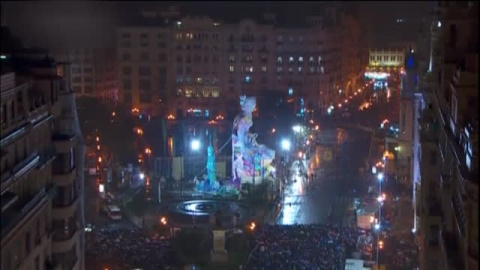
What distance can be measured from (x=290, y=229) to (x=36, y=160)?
5568 mm

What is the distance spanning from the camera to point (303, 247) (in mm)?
10172

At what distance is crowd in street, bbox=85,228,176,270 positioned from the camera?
9.43m

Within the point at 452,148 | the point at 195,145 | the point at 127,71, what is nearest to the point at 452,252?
the point at 452,148

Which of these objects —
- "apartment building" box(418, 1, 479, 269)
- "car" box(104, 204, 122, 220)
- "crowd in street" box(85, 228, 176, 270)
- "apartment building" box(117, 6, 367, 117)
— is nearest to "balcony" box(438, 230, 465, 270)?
"apartment building" box(418, 1, 479, 269)

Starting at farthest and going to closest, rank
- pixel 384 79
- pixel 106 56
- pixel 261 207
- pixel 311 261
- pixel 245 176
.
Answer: pixel 384 79, pixel 106 56, pixel 245 176, pixel 261 207, pixel 311 261

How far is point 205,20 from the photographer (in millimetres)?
26156

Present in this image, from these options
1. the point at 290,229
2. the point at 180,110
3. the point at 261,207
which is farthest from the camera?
the point at 180,110

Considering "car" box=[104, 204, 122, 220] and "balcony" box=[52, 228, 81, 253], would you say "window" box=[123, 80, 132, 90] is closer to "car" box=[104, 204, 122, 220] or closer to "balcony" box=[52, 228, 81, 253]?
"car" box=[104, 204, 122, 220]

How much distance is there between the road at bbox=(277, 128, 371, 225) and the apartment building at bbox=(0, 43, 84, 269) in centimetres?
705

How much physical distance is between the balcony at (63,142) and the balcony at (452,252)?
2.96m

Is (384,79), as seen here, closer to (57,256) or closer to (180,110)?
(180,110)

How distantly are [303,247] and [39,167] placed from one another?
4607mm

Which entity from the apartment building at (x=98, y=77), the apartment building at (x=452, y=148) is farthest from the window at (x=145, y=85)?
the apartment building at (x=452, y=148)

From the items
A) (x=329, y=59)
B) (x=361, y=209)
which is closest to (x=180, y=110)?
(x=329, y=59)
